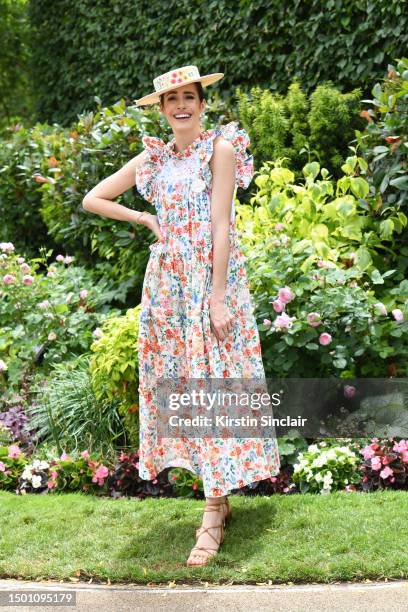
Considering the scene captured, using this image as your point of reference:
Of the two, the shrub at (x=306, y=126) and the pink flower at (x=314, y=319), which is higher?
the shrub at (x=306, y=126)

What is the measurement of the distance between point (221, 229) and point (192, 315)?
34 cm

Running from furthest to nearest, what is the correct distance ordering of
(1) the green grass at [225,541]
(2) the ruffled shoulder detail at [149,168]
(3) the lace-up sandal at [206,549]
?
(2) the ruffled shoulder detail at [149,168], (3) the lace-up sandal at [206,549], (1) the green grass at [225,541]

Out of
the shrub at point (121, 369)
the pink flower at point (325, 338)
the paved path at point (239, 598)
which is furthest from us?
the shrub at point (121, 369)

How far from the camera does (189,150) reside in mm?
3494

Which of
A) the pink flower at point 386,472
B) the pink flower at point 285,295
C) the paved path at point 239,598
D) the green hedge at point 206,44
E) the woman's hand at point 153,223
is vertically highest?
→ the green hedge at point 206,44

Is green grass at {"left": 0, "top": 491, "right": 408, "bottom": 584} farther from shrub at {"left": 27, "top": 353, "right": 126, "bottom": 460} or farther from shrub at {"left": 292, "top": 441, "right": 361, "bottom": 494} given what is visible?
shrub at {"left": 27, "top": 353, "right": 126, "bottom": 460}

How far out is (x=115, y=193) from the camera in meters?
3.70

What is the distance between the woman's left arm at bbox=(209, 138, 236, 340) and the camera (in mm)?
3373

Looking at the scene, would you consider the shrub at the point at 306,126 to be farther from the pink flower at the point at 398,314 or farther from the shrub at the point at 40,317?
the pink flower at the point at 398,314

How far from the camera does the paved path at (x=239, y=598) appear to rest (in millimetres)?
2914

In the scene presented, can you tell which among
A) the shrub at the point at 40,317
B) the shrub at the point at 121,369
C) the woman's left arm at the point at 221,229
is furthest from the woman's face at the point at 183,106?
the shrub at the point at 40,317

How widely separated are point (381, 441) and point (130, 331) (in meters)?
1.31

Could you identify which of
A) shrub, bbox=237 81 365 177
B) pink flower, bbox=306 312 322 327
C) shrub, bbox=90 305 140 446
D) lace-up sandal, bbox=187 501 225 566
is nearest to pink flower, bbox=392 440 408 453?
pink flower, bbox=306 312 322 327

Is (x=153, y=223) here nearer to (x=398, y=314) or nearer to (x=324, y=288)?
(x=324, y=288)
